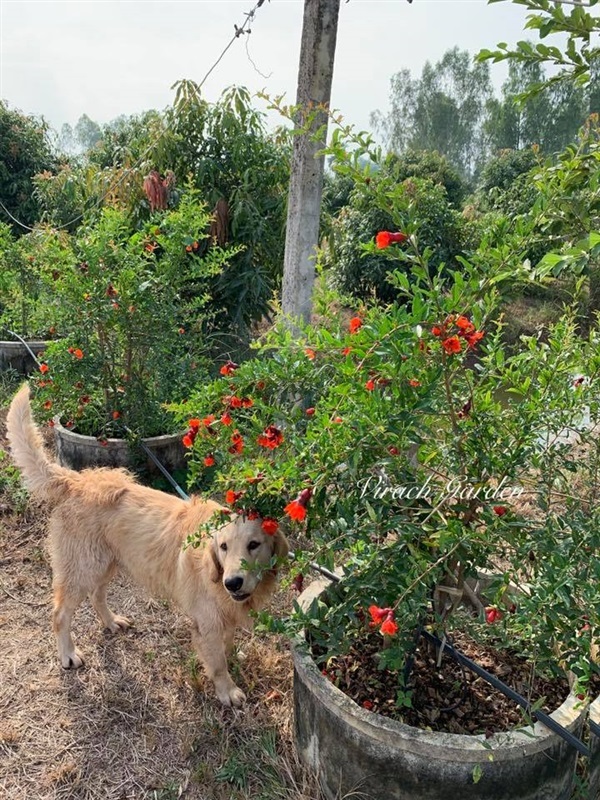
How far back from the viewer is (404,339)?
167cm

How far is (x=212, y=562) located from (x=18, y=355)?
468 centimetres

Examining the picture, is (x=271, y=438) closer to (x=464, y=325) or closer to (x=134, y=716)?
(x=464, y=325)

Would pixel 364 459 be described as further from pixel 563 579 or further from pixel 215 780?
pixel 215 780

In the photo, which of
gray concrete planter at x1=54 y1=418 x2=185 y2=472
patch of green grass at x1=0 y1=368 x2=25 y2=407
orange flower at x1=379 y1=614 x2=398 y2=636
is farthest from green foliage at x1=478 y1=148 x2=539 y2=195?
orange flower at x1=379 y1=614 x2=398 y2=636

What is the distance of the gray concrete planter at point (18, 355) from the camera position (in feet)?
20.7

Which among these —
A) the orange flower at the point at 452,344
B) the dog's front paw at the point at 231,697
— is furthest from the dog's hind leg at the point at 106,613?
the orange flower at the point at 452,344

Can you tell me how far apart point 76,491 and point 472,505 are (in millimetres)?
2025

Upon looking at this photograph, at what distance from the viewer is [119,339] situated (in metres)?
4.39

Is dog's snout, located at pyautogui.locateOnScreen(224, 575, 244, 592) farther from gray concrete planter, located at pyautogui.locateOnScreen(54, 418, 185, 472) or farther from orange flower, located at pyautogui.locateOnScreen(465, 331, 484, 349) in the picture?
gray concrete planter, located at pyautogui.locateOnScreen(54, 418, 185, 472)

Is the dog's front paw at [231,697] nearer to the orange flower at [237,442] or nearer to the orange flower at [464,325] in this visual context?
the orange flower at [237,442]

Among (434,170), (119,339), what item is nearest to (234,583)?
(119,339)

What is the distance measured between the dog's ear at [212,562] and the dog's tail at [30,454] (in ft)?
3.17

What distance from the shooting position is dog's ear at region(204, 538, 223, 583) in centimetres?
257

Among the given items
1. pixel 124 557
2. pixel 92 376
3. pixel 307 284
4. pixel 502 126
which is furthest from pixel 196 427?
pixel 502 126
